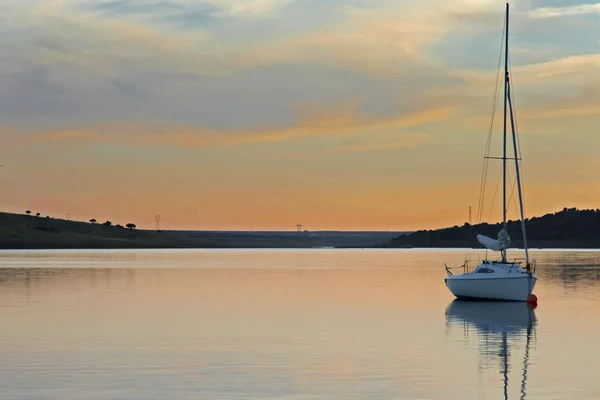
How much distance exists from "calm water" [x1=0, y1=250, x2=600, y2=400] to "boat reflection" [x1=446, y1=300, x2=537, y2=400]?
65 mm

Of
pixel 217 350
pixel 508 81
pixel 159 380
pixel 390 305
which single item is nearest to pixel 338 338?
pixel 217 350

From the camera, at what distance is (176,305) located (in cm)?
5856

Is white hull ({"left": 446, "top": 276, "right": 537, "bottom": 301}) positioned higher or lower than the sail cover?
lower

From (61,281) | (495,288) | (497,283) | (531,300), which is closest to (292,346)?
(531,300)

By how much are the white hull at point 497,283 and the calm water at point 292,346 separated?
95cm

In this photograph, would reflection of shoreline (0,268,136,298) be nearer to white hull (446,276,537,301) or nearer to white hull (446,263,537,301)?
white hull (446,276,537,301)

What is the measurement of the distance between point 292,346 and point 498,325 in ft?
45.2

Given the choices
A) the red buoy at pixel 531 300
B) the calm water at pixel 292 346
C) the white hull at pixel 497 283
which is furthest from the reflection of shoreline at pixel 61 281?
the red buoy at pixel 531 300

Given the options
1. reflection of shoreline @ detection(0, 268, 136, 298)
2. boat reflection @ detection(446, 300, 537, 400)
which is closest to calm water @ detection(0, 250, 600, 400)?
boat reflection @ detection(446, 300, 537, 400)

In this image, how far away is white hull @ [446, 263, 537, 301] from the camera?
6166 cm

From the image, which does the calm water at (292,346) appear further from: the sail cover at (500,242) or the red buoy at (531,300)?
the sail cover at (500,242)

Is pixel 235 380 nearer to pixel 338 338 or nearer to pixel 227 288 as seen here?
pixel 338 338

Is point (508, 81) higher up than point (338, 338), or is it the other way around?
point (508, 81)

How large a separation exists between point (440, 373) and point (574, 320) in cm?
2044
